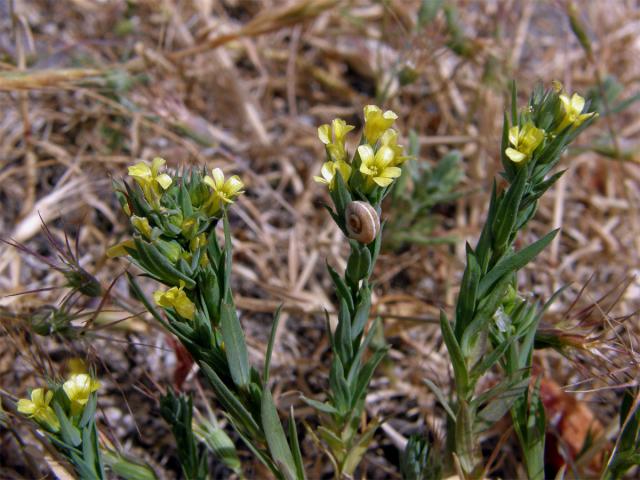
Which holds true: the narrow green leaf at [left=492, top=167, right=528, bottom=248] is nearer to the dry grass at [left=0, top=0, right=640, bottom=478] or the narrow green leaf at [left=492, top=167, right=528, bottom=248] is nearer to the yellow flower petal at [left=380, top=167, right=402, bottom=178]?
the yellow flower petal at [left=380, top=167, right=402, bottom=178]

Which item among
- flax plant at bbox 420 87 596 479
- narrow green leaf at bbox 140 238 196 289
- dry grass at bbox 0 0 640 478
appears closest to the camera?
narrow green leaf at bbox 140 238 196 289

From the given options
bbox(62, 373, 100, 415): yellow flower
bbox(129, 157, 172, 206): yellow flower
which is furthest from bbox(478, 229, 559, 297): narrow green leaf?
bbox(62, 373, 100, 415): yellow flower

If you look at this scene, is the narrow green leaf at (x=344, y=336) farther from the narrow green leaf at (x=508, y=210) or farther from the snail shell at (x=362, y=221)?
the narrow green leaf at (x=508, y=210)

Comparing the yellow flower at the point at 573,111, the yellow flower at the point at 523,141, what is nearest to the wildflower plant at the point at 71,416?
the yellow flower at the point at 523,141

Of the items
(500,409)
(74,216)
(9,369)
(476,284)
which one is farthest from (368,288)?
(74,216)

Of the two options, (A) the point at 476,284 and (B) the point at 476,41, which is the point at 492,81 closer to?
(B) the point at 476,41

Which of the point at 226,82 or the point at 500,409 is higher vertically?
the point at 226,82
